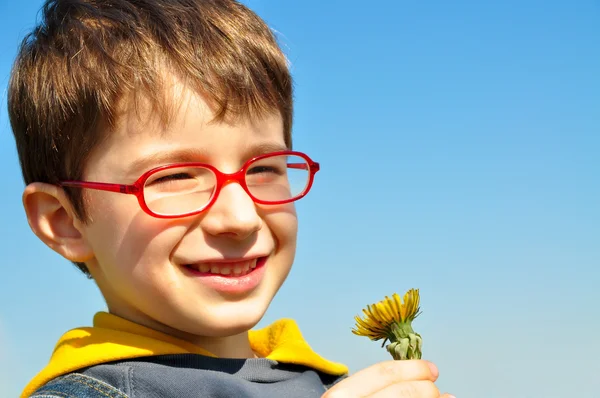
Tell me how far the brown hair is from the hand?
1021 millimetres

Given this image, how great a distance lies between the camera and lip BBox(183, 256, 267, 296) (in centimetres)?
260

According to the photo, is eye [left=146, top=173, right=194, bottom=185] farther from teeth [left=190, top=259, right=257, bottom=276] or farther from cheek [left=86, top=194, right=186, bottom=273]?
teeth [left=190, top=259, right=257, bottom=276]

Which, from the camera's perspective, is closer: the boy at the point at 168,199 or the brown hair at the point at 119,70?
the boy at the point at 168,199

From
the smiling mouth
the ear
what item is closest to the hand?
the smiling mouth

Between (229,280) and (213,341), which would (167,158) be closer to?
(229,280)

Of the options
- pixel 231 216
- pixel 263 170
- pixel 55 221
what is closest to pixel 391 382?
pixel 231 216

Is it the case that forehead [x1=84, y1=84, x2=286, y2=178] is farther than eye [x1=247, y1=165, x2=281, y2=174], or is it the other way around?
eye [x1=247, y1=165, x2=281, y2=174]

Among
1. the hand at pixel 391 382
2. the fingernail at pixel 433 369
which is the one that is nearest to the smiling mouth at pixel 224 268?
the hand at pixel 391 382

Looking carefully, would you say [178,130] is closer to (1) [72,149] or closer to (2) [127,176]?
(2) [127,176]

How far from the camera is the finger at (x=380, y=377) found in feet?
7.48

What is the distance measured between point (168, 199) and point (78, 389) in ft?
2.38

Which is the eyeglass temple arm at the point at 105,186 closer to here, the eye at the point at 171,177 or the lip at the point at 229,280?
the eye at the point at 171,177

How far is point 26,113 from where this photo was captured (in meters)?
3.10

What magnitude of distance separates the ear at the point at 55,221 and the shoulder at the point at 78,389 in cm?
47
